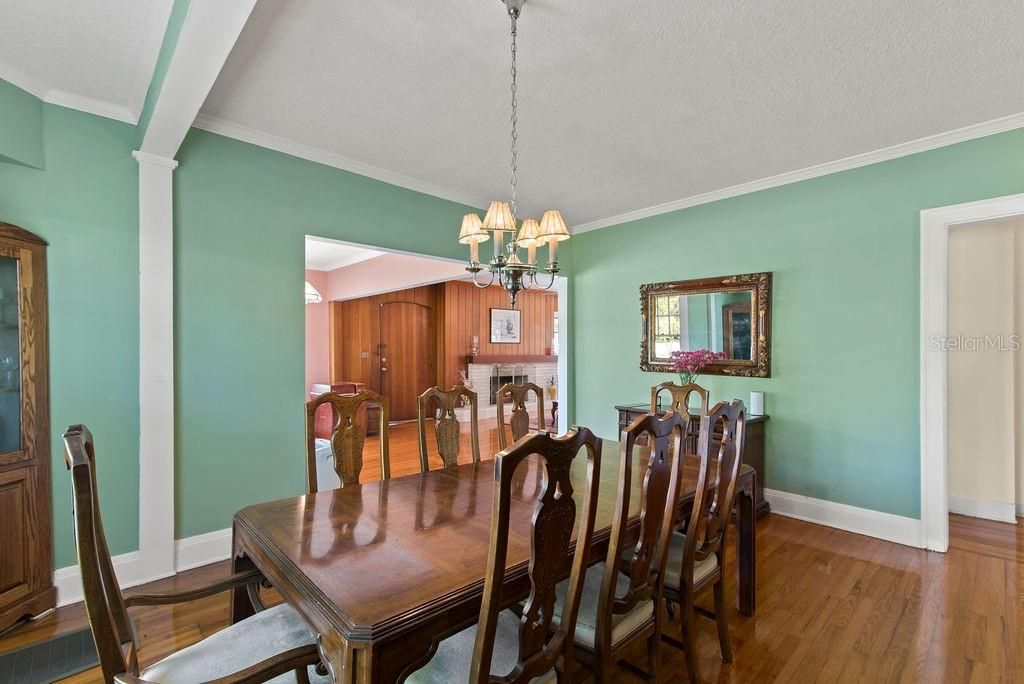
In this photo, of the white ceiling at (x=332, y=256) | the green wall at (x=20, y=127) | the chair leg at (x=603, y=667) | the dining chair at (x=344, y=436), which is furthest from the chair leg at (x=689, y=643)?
the white ceiling at (x=332, y=256)

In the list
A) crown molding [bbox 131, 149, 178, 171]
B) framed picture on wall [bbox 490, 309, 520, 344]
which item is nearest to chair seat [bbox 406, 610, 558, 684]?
crown molding [bbox 131, 149, 178, 171]

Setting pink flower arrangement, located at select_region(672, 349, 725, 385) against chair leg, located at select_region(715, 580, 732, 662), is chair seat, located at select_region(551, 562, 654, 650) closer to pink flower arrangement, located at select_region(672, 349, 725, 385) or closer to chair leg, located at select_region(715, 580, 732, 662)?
chair leg, located at select_region(715, 580, 732, 662)

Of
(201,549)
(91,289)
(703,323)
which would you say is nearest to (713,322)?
(703,323)

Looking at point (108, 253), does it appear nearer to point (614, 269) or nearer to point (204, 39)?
point (204, 39)

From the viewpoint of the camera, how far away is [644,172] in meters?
3.60

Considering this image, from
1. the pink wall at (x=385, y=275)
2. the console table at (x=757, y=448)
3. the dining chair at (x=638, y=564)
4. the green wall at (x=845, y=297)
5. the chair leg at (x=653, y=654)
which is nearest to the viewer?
the dining chair at (x=638, y=564)

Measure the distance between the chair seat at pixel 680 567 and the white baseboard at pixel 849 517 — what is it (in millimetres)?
2050

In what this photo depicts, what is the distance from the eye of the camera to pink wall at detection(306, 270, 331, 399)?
802 centimetres

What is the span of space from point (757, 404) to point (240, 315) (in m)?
3.79

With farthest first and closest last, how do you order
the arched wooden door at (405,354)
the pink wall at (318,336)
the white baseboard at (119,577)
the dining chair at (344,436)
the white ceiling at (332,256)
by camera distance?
1. the arched wooden door at (405,354)
2. the pink wall at (318,336)
3. the white ceiling at (332,256)
4. the white baseboard at (119,577)
5. the dining chair at (344,436)

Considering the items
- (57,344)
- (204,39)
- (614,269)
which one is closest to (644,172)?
(614,269)

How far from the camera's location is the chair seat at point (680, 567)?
1.87 m

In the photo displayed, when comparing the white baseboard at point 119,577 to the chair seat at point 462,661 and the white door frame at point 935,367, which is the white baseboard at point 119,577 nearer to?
the chair seat at point 462,661

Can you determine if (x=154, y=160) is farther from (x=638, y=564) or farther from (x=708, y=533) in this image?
(x=708, y=533)
